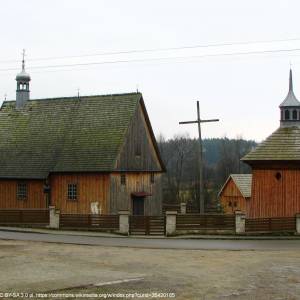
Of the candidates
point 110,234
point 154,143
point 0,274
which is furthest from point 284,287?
point 154,143

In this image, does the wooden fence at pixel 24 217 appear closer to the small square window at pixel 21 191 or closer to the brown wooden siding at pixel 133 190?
the small square window at pixel 21 191

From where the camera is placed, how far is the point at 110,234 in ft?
100

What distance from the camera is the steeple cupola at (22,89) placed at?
141 feet

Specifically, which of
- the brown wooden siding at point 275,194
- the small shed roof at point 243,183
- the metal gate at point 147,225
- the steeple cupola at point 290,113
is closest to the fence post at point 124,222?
the metal gate at point 147,225

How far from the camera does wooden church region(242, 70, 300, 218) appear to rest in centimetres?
3145

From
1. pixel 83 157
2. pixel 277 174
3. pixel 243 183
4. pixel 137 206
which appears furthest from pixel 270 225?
pixel 243 183

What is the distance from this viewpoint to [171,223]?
96.3 feet

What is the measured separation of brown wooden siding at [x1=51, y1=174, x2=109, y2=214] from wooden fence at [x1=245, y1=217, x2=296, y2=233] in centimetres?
1008

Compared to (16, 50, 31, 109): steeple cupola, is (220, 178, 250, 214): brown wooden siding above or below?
below

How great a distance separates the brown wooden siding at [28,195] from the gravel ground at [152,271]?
40.8 ft

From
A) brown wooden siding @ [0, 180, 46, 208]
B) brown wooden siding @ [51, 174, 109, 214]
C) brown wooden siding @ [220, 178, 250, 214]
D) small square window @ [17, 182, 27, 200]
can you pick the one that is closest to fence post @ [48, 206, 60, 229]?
brown wooden siding @ [51, 174, 109, 214]

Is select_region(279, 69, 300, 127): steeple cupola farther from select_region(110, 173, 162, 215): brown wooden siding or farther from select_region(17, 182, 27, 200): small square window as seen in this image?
select_region(17, 182, 27, 200): small square window

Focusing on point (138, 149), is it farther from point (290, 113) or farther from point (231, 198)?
point (231, 198)

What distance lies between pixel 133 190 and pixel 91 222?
666cm
